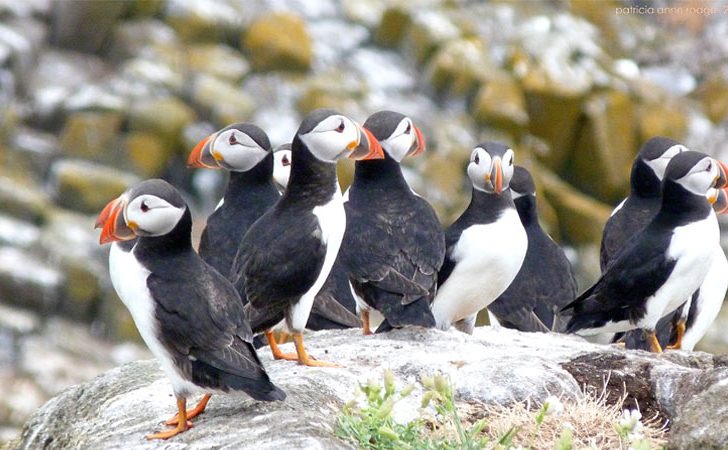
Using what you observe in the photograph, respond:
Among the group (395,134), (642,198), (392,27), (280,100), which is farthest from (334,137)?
(392,27)

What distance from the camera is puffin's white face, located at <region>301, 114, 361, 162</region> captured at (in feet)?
20.4

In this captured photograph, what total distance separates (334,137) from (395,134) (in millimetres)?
1013

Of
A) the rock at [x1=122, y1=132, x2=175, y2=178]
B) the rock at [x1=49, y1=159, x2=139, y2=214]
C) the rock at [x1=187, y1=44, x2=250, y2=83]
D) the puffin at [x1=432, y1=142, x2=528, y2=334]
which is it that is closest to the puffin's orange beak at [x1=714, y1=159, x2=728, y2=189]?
the puffin at [x1=432, y1=142, x2=528, y2=334]

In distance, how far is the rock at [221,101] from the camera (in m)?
20.7

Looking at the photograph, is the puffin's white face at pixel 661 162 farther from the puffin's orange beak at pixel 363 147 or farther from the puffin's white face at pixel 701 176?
the puffin's orange beak at pixel 363 147

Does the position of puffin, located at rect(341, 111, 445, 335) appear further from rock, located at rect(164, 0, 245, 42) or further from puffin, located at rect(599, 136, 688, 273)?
rock, located at rect(164, 0, 245, 42)

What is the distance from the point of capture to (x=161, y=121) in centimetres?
2005

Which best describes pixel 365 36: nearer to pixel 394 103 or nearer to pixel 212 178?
pixel 394 103

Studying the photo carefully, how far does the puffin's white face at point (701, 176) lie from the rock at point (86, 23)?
17065 mm

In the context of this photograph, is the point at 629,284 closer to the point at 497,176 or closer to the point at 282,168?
the point at 497,176

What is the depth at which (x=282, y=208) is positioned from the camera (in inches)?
249

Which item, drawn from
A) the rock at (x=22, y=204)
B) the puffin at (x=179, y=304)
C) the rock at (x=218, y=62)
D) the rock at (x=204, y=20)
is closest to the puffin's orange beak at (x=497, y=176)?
the puffin at (x=179, y=304)

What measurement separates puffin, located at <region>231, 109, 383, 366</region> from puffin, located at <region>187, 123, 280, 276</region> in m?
0.74

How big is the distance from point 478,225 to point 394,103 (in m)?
15.6
